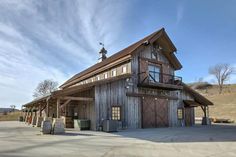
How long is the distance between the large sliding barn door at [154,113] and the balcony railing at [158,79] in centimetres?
155

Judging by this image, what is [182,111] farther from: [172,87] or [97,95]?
[97,95]

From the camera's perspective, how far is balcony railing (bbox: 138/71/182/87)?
21297 mm

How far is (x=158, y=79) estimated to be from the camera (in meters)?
23.6

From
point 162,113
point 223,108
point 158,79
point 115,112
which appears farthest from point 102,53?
point 223,108

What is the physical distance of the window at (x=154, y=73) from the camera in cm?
2260

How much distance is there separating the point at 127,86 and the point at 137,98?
1.49m

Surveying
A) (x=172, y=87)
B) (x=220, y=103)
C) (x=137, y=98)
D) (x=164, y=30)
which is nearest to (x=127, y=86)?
(x=137, y=98)

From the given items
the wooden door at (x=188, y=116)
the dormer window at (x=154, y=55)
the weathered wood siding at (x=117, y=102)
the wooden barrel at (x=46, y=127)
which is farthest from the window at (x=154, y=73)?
the wooden barrel at (x=46, y=127)

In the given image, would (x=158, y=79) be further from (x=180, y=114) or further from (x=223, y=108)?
(x=223, y=108)

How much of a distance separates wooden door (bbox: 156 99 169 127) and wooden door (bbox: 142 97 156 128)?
0.56m

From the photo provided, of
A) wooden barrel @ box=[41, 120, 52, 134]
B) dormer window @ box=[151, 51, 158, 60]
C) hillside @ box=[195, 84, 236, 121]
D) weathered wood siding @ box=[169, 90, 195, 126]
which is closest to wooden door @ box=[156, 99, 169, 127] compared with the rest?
weathered wood siding @ box=[169, 90, 195, 126]

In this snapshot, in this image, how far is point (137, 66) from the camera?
2164cm

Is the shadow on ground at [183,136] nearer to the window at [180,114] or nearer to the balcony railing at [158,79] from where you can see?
the balcony railing at [158,79]

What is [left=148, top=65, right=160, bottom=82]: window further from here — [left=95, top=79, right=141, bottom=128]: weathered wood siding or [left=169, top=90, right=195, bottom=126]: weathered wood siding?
[left=95, top=79, right=141, bottom=128]: weathered wood siding
